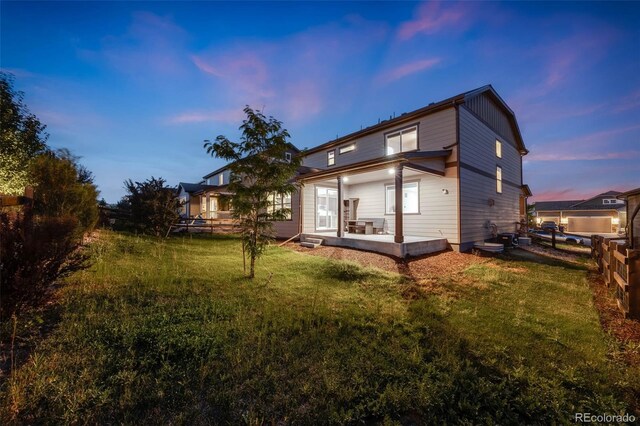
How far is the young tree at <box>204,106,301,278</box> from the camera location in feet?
19.8

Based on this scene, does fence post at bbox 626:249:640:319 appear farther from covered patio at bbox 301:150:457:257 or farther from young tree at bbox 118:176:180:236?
young tree at bbox 118:176:180:236

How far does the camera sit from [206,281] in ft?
19.2

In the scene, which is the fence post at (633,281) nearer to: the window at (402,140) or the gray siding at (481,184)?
the gray siding at (481,184)

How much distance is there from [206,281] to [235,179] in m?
2.69

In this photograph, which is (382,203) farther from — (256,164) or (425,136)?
(256,164)

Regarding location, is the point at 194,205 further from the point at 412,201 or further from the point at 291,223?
the point at 412,201

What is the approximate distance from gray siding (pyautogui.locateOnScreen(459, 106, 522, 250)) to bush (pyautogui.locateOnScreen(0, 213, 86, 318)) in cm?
1266

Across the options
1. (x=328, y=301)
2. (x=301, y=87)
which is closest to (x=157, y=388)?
(x=328, y=301)

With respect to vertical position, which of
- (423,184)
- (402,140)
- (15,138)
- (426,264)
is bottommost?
(426,264)

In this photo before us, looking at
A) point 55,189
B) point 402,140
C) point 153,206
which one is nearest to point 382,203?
point 402,140

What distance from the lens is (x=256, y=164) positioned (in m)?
6.09

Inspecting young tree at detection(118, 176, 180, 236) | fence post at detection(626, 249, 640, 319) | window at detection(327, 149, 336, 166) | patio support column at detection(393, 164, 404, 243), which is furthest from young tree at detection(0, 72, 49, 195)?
fence post at detection(626, 249, 640, 319)

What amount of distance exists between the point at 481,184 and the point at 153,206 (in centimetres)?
1615

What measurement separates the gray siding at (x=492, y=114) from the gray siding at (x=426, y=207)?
4125mm
